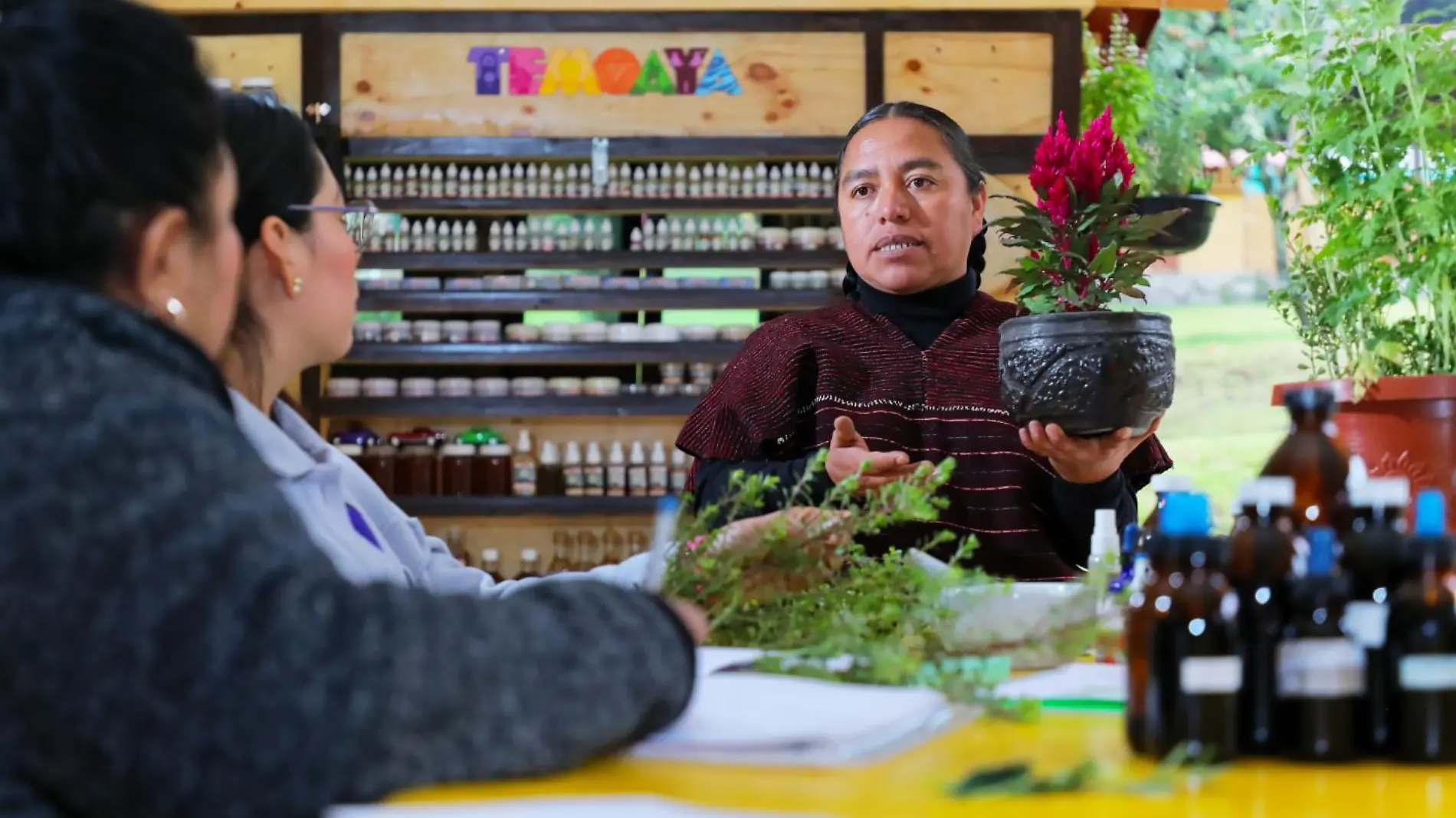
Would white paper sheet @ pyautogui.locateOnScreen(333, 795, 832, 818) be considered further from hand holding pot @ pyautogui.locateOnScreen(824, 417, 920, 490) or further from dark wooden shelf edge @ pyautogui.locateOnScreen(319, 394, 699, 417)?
dark wooden shelf edge @ pyautogui.locateOnScreen(319, 394, 699, 417)

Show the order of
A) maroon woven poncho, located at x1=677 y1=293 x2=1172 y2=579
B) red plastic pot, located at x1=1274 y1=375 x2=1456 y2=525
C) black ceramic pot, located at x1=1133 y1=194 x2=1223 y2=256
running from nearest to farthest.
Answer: maroon woven poncho, located at x1=677 y1=293 x2=1172 y2=579, red plastic pot, located at x1=1274 y1=375 x2=1456 y2=525, black ceramic pot, located at x1=1133 y1=194 x2=1223 y2=256

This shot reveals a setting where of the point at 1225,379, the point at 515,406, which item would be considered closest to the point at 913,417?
the point at 515,406

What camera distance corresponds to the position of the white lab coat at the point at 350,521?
1637mm

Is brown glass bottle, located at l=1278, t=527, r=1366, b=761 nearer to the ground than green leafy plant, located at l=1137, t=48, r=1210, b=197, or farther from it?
nearer to the ground

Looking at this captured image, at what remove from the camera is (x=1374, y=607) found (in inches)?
40.1

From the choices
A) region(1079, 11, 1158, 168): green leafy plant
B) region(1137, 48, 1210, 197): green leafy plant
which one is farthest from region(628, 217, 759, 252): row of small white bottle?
region(1137, 48, 1210, 197): green leafy plant

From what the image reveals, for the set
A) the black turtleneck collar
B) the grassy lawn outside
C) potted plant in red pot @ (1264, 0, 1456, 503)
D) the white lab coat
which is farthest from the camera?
the grassy lawn outside

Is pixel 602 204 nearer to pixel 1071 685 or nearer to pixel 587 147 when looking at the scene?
pixel 587 147

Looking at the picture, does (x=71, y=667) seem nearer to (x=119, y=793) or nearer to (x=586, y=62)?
(x=119, y=793)

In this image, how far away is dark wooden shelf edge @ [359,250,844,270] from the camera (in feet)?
19.0

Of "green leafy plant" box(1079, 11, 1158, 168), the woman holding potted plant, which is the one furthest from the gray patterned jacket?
"green leafy plant" box(1079, 11, 1158, 168)

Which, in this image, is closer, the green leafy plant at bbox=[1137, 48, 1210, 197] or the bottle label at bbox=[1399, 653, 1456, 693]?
the bottle label at bbox=[1399, 653, 1456, 693]

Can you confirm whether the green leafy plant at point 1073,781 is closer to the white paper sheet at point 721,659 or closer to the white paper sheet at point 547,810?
the white paper sheet at point 547,810

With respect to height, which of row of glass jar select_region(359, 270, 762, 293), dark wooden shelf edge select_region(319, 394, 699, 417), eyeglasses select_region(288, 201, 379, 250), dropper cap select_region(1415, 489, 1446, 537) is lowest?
dark wooden shelf edge select_region(319, 394, 699, 417)
